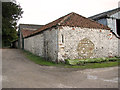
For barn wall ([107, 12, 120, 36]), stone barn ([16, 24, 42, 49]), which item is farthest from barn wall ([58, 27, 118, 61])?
stone barn ([16, 24, 42, 49])

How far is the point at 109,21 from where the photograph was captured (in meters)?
14.8

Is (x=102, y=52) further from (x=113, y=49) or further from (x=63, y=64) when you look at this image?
(x=63, y=64)

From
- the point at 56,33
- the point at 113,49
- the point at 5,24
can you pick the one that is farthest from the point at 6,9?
the point at 113,49

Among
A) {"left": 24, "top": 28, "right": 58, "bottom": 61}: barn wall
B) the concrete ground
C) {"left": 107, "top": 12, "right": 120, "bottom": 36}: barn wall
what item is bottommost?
the concrete ground

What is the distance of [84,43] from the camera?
11.4 metres

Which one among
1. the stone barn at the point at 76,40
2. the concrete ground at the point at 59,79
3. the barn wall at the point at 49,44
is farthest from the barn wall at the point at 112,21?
the concrete ground at the point at 59,79

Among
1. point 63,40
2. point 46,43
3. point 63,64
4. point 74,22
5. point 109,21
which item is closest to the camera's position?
point 63,64

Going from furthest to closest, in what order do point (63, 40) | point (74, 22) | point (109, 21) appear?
point (109, 21) → point (74, 22) → point (63, 40)

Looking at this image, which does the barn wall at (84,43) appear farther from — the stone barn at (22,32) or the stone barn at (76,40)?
the stone barn at (22,32)

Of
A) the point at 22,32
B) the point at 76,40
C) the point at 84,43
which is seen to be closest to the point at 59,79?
the point at 76,40

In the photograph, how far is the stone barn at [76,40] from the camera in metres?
10.5

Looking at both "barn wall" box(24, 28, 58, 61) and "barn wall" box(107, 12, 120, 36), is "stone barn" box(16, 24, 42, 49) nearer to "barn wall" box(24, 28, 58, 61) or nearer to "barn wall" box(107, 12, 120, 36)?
"barn wall" box(24, 28, 58, 61)

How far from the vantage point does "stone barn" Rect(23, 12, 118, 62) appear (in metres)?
10.5

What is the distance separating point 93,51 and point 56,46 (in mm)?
4029
